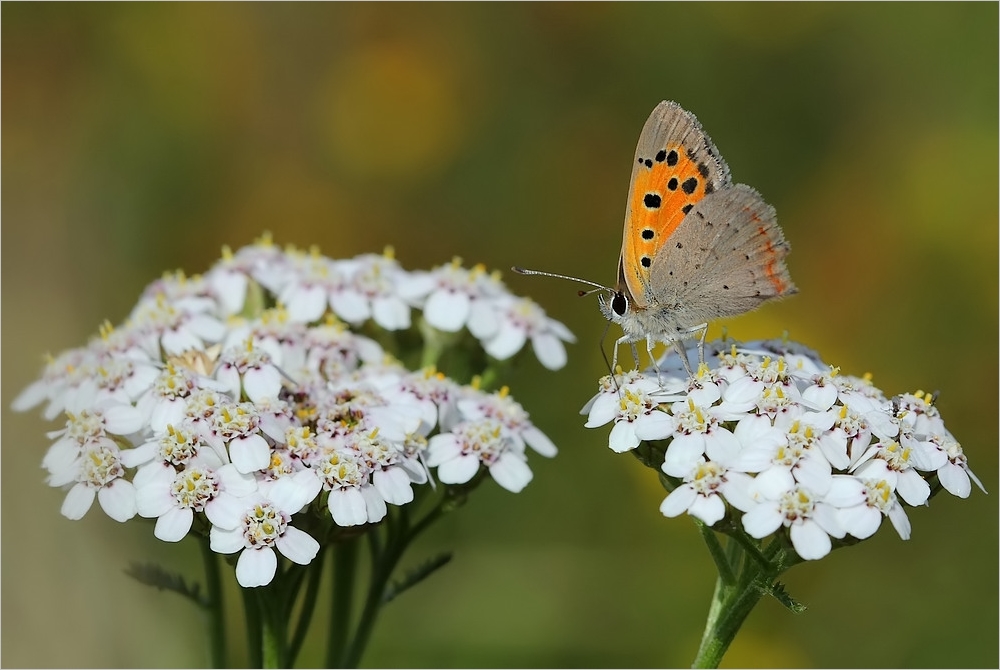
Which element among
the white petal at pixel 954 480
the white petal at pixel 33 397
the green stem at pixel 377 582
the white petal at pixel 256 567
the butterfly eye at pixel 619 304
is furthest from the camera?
the white petal at pixel 33 397

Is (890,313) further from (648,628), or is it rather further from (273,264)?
(273,264)

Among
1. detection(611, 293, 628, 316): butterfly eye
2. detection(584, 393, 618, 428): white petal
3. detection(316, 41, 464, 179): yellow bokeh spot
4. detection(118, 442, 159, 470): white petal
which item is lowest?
detection(118, 442, 159, 470): white petal

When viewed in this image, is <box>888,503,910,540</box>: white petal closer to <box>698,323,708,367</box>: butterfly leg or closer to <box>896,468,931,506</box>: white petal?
<box>896,468,931,506</box>: white petal

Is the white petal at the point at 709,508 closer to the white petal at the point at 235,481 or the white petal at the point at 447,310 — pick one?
the white petal at the point at 235,481

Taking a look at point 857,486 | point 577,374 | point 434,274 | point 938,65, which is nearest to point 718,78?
point 938,65

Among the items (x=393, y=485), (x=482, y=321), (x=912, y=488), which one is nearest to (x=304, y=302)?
(x=482, y=321)

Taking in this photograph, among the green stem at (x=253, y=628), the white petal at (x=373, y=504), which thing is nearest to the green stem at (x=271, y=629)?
the green stem at (x=253, y=628)

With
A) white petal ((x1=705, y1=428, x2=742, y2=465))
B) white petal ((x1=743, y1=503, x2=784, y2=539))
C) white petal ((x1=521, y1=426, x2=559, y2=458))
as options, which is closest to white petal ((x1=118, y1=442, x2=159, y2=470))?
white petal ((x1=521, y1=426, x2=559, y2=458))
